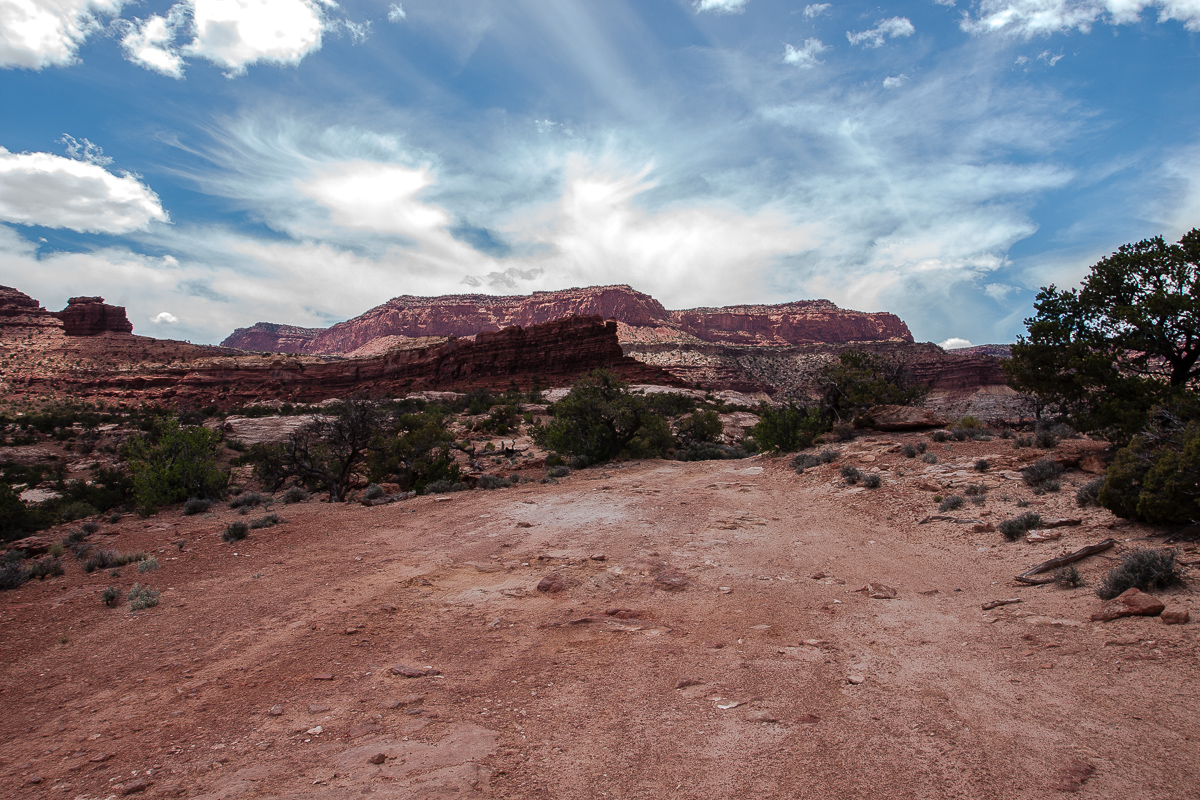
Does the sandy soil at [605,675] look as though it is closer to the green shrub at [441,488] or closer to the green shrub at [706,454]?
the green shrub at [441,488]

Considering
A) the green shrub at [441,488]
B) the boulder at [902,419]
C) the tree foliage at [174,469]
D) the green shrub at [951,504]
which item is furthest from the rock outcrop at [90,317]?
the green shrub at [951,504]

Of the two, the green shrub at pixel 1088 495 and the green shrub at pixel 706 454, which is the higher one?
the green shrub at pixel 1088 495

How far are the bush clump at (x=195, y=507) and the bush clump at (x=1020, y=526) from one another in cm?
1701

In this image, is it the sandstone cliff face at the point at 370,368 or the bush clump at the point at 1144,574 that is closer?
the bush clump at the point at 1144,574

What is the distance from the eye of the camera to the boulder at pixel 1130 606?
15.2ft

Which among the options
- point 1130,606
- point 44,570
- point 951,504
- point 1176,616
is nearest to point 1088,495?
point 951,504

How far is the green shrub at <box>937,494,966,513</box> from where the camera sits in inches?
381

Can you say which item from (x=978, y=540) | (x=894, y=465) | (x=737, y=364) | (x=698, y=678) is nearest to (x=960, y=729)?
(x=698, y=678)

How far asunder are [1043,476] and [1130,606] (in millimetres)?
6190

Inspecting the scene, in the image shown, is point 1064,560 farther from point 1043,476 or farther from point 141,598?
point 141,598

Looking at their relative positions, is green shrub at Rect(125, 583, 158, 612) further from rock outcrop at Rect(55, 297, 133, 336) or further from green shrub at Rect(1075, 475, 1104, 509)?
rock outcrop at Rect(55, 297, 133, 336)

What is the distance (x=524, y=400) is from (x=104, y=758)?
48805mm

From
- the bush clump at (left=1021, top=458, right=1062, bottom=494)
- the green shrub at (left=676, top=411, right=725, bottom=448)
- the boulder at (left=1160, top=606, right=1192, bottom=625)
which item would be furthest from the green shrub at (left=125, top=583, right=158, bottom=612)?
the green shrub at (left=676, top=411, right=725, bottom=448)

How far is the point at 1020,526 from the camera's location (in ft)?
25.9
